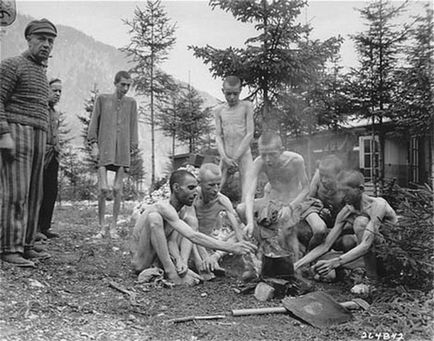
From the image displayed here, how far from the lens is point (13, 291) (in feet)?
10.5

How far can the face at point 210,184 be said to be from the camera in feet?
14.4

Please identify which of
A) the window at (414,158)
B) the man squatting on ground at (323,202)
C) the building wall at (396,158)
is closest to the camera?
the man squatting on ground at (323,202)

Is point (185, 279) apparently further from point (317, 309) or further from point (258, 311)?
point (317, 309)

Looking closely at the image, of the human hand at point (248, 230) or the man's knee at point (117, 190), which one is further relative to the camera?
the man's knee at point (117, 190)

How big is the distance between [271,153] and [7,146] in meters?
2.43

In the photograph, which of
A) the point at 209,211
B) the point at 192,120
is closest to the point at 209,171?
the point at 209,211

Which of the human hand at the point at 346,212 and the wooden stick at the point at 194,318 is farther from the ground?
the human hand at the point at 346,212

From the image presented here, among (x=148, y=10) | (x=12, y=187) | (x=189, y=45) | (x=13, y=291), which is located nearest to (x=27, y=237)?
(x=12, y=187)

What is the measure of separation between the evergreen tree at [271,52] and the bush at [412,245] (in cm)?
672

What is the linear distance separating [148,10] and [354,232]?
1177 cm

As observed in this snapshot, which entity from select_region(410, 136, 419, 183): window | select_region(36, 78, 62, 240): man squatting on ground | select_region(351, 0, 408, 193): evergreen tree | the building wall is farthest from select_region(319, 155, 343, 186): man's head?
the building wall

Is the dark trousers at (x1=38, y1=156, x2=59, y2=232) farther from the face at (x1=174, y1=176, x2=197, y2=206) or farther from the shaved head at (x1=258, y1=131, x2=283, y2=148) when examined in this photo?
the shaved head at (x1=258, y1=131, x2=283, y2=148)

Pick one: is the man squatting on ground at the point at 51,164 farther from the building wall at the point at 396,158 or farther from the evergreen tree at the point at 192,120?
the evergreen tree at the point at 192,120

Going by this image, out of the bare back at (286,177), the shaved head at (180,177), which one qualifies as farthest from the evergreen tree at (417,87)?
the shaved head at (180,177)
